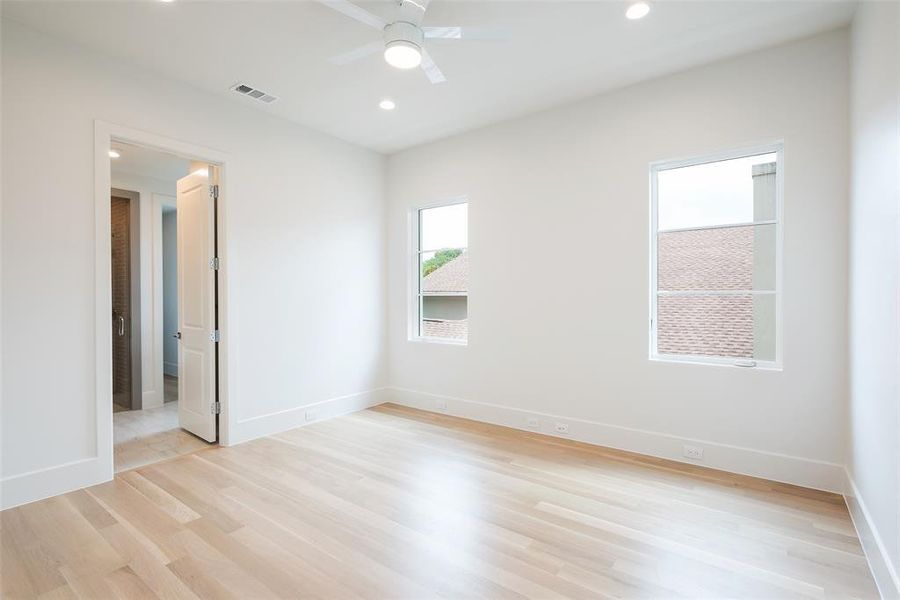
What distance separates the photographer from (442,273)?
5020mm

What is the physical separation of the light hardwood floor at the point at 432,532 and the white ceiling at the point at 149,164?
3.17m

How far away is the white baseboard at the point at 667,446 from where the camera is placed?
9.48ft

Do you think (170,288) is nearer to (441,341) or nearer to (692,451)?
(441,341)

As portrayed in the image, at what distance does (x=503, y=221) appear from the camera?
435 cm

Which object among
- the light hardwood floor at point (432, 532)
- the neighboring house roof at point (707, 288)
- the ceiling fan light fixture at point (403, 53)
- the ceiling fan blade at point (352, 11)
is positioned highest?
the ceiling fan blade at point (352, 11)

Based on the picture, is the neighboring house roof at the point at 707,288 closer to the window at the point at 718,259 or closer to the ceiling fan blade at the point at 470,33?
the window at the point at 718,259

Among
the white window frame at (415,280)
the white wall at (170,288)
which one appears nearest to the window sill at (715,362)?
the white window frame at (415,280)

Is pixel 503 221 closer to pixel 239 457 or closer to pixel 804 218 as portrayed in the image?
pixel 804 218

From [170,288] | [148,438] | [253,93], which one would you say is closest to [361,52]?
[253,93]

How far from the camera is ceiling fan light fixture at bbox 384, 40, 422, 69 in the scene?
8.08 ft

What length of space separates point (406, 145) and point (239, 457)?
3663 millimetres

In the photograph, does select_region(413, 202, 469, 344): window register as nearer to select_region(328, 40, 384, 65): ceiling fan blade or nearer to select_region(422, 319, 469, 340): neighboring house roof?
select_region(422, 319, 469, 340): neighboring house roof

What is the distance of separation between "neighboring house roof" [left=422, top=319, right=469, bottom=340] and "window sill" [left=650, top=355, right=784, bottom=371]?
6.43ft

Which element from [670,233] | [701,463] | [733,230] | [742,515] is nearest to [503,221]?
[670,233]
